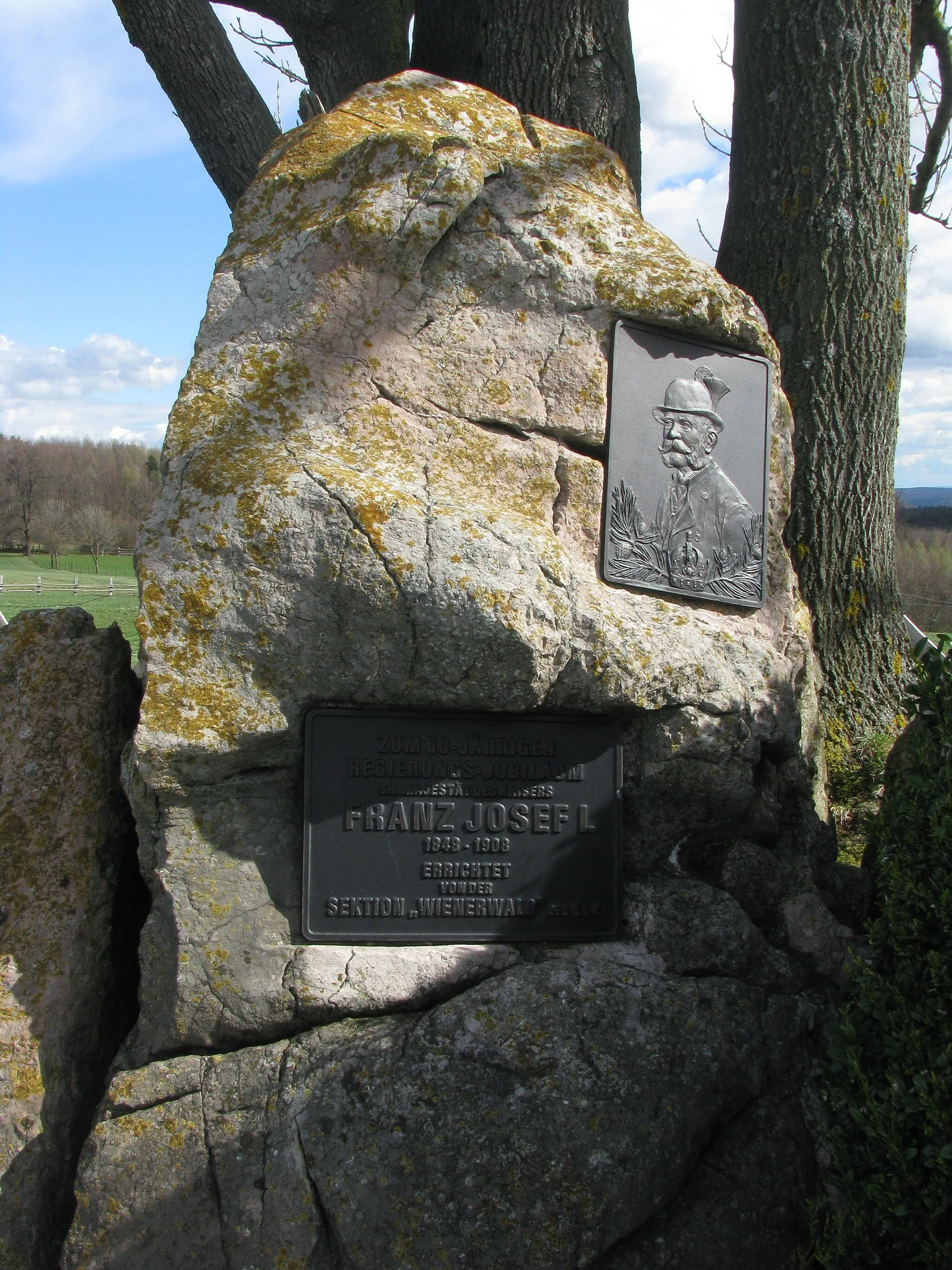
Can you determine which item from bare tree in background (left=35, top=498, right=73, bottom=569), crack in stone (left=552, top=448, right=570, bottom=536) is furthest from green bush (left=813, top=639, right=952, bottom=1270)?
bare tree in background (left=35, top=498, right=73, bottom=569)

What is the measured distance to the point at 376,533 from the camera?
2.73m

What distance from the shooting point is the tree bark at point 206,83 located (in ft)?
17.6

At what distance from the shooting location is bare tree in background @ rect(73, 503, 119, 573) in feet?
87.0

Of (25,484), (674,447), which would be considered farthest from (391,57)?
(25,484)

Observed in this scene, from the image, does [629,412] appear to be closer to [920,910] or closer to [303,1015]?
[920,910]

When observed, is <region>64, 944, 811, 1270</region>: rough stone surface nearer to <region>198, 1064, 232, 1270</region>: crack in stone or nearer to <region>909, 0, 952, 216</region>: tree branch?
<region>198, 1064, 232, 1270</region>: crack in stone

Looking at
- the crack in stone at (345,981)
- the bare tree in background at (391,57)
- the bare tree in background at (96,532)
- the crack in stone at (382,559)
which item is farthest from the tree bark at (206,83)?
the bare tree in background at (96,532)

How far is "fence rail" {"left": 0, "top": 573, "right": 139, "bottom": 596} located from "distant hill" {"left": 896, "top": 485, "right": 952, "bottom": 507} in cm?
1620

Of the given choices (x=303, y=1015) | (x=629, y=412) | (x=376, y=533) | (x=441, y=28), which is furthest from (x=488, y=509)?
(x=441, y=28)

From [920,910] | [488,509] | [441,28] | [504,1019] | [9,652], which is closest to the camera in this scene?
[920,910]

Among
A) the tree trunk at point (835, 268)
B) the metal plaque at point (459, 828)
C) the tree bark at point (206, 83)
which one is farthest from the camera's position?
the tree bark at point (206, 83)

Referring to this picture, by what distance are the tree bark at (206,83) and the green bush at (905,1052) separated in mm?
4918

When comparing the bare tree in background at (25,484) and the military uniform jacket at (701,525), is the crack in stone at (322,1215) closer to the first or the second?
the military uniform jacket at (701,525)

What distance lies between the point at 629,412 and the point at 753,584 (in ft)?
2.49
